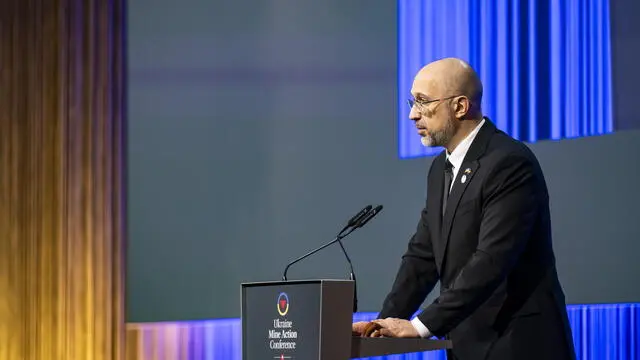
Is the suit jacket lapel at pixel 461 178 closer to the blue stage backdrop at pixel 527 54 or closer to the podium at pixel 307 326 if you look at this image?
the podium at pixel 307 326

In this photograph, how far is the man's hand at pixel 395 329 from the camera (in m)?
2.63

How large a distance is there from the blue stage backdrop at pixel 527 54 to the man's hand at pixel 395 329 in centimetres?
226

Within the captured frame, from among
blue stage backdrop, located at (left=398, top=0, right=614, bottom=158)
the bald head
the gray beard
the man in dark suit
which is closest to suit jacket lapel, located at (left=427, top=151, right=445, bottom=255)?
the man in dark suit

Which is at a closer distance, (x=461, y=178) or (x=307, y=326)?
(x=307, y=326)

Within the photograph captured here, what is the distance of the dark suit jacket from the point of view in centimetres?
278

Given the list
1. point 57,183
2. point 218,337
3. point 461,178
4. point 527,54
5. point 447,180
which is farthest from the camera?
point 527,54

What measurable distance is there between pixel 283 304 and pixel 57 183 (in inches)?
77.4

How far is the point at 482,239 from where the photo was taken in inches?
111

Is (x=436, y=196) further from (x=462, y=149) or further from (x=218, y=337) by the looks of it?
(x=218, y=337)

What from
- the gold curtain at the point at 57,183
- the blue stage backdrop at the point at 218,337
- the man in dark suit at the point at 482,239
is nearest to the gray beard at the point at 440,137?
the man in dark suit at the point at 482,239

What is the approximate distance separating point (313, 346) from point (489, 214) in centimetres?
71

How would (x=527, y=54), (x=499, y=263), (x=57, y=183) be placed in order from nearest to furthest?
(x=499, y=263), (x=57, y=183), (x=527, y=54)

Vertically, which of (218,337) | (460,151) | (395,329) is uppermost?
(460,151)

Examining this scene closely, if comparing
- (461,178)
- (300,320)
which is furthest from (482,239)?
(300,320)
